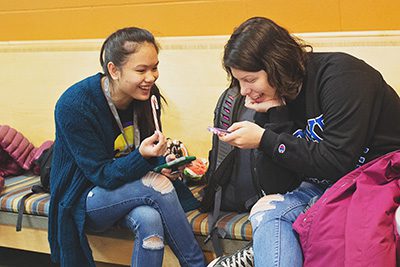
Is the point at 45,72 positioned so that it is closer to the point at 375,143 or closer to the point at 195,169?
the point at 195,169

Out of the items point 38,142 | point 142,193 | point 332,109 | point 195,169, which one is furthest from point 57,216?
point 332,109

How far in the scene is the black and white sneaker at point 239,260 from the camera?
211 cm

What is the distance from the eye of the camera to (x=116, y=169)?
7.66 feet

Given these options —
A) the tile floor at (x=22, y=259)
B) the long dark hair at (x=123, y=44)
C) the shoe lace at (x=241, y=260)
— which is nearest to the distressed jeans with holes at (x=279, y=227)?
the shoe lace at (x=241, y=260)

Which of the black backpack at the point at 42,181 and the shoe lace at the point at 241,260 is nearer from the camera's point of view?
the shoe lace at the point at 241,260

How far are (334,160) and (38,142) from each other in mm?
1790

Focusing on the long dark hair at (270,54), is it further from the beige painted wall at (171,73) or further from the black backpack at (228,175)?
the beige painted wall at (171,73)

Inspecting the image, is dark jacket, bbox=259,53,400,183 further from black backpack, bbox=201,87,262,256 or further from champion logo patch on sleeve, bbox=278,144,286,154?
black backpack, bbox=201,87,262,256

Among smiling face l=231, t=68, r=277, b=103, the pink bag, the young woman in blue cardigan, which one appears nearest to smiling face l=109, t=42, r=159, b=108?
the young woman in blue cardigan

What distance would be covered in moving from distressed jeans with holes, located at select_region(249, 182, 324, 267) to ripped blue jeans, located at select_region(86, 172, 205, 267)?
1.10 feet

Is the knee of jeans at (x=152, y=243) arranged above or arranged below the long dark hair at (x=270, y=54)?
below

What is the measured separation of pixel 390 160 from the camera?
1.86m

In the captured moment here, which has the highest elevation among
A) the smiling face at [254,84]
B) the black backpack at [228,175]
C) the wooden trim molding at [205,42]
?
the smiling face at [254,84]

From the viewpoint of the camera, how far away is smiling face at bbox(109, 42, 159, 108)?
93.6 inches
